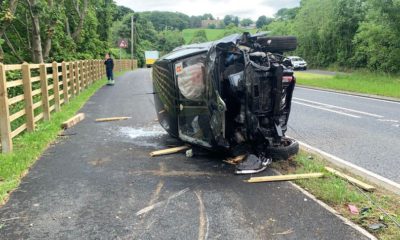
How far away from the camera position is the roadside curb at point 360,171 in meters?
5.44

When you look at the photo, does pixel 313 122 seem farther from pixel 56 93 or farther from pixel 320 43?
pixel 320 43

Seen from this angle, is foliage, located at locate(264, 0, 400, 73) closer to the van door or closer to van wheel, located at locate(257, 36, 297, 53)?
van wheel, located at locate(257, 36, 297, 53)

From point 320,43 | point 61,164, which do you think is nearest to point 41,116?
point 61,164

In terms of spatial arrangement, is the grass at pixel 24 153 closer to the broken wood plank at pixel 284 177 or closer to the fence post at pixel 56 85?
the fence post at pixel 56 85

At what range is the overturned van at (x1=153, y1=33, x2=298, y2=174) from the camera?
579cm

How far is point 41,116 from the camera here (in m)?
9.98

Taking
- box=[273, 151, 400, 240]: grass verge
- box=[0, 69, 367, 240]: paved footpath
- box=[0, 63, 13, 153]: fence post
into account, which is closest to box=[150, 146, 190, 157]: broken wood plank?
box=[0, 69, 367, 240]: paved footpath

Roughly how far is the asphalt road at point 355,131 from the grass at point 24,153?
504cm

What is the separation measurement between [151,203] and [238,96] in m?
2.04

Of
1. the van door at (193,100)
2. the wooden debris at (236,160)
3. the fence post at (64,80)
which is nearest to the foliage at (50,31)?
the fence post at (64,80)

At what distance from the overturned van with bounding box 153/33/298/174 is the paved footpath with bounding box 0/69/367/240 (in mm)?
474

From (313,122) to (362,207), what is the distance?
5.93m

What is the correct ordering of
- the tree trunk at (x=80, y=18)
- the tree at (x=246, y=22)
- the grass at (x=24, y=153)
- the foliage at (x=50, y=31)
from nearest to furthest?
the grass at (x=24, y=153) → the foliage at (x=50, y=31) → the tree trunk at (x=80, y=18) → the tree at (x=246, y=22)

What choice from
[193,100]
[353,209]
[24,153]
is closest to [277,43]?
[193,100]
